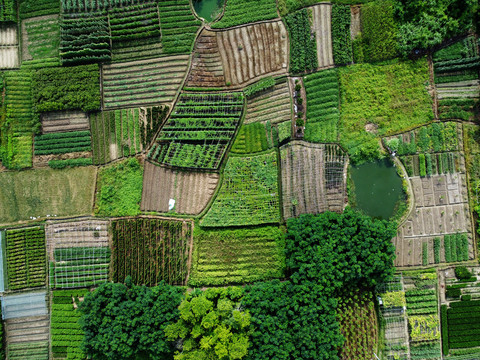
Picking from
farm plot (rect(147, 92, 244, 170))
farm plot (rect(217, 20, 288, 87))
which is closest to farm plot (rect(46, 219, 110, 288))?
farm plot (rect(147, 92, 244, 170))

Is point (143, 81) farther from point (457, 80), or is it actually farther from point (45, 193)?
point (457, 80)

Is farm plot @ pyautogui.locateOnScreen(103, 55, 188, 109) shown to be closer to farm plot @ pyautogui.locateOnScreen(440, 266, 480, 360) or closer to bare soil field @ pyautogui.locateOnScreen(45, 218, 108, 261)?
bare soil field @ pyautogui.locateOnScreen(45, 218, 108, 261)

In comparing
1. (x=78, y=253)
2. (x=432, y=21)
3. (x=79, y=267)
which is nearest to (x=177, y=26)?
(x=432, y=21)

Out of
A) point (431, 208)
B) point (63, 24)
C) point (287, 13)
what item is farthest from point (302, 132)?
point (63, 24)

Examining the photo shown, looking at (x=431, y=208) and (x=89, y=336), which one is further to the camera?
(x=431, y=208)

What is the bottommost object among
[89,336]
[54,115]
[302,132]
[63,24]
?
[89,336]

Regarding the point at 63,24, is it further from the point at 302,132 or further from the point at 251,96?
the point at 302,132

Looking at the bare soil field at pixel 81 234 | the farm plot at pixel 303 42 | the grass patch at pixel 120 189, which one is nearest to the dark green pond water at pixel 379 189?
the farm plot at pixel 303 42
